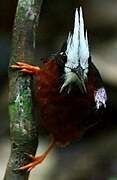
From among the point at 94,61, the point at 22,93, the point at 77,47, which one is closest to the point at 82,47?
the point at 77,47

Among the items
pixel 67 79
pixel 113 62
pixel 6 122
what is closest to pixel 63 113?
pixel 67 79

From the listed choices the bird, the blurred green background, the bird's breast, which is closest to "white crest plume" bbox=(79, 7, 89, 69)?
the bird

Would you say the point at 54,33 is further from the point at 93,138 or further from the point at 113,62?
the point at 93,138

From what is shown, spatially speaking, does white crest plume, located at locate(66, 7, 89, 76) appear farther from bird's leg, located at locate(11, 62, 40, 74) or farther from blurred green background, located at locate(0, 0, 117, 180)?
blurred green background, located at locate(0, 0, 117, 180)

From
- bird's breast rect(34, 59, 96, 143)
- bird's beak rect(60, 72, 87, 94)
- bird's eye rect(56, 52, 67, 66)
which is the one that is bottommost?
bird's breast rect(34, 59, 96, 143)

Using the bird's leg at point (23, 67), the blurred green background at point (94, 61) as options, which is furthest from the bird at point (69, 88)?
the blurred green background at point (94, 61)

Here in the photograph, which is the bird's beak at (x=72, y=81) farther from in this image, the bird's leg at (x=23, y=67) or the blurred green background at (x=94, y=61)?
the blurred green background at (x=94, y=61)

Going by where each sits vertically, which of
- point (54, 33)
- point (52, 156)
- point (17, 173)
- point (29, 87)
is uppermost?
point (54, 33)
